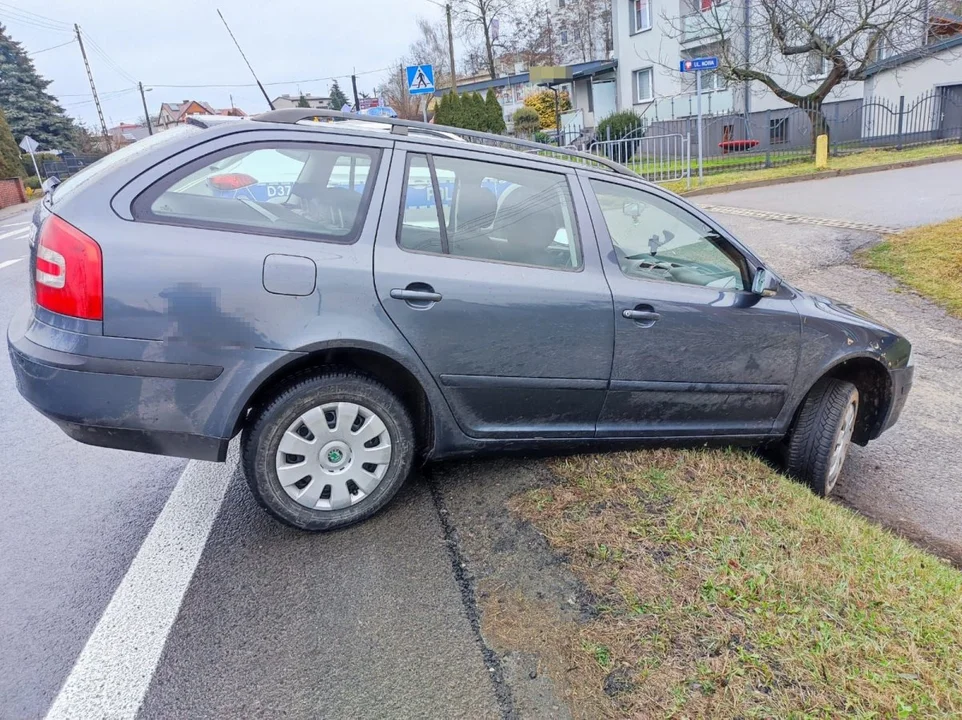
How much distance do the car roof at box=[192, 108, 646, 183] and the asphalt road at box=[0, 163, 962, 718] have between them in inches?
63.9

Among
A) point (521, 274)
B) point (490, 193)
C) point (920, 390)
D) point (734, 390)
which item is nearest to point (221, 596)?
point (521, 274)

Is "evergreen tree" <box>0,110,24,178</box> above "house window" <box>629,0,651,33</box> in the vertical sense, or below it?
below

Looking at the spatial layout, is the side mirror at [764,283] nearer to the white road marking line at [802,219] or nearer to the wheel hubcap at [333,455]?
the wheel hubcap at [333,455]

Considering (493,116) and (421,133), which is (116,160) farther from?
(493,116)

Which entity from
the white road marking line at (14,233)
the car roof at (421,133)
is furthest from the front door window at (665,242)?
the white road marking line at (14,233)

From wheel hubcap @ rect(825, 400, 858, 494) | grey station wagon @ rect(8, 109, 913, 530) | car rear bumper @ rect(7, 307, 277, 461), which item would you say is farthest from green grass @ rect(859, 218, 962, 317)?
car rear bumper @ rect(7, 307, 277, 461)

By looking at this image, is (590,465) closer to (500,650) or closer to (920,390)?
(500,650)

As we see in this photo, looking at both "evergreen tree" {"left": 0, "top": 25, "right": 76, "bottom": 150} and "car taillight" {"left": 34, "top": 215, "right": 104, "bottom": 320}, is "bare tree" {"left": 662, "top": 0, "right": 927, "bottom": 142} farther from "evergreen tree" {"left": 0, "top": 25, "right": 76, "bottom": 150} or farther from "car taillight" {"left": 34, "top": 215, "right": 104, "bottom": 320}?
"evergreen tree" {"left": 0, "top": 25, "right": 76, "bottom": 150}

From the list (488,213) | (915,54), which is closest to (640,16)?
(915,54)

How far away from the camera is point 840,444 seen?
4.06 m

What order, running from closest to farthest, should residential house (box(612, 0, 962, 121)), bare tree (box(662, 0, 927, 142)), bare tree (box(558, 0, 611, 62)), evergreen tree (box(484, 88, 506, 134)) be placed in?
bare tree (box(662, 0, 927, 142)) → residential house (box(612, 0, 962, 121)) → evergreen tree (box(484, 88, 506, 134)) → bare tree (box(558, 0, 611, 62))

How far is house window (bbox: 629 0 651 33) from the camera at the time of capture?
30922 mm

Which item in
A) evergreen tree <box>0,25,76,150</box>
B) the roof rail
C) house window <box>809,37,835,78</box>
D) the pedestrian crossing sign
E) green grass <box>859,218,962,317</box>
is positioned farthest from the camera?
evergreen tree <box>0,25,76,150</box>

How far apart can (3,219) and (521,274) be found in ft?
86.6
